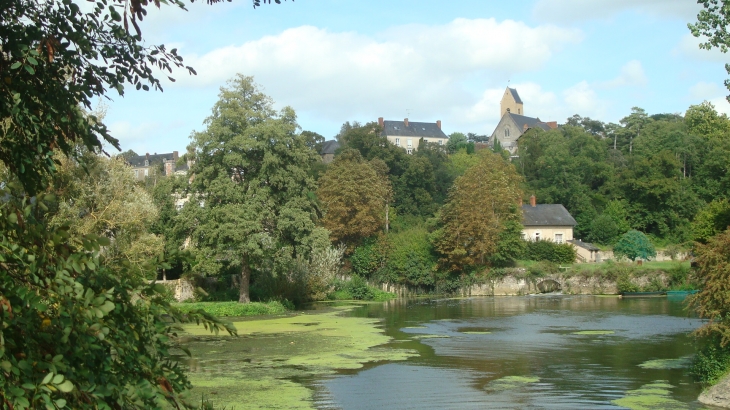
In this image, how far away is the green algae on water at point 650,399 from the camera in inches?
571

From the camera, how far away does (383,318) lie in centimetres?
3453

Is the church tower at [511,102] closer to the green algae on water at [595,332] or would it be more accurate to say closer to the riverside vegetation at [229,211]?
the riverside vegetation at [229,211]

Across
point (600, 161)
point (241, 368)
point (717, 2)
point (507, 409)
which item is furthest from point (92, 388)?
point (600, 161)

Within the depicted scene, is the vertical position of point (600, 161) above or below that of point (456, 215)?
above

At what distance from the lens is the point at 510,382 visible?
56.9 ft

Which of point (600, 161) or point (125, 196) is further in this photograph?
point (600, 161)

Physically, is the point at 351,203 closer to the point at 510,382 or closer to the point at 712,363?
the point at 510,382

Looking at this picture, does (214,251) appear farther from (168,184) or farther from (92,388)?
(92,388)

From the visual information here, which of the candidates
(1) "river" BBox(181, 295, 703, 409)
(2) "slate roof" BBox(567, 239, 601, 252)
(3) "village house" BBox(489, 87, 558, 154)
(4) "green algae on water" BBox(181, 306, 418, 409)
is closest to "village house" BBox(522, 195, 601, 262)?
(2) "slate roof" BBox(567, 239, 601, 252)

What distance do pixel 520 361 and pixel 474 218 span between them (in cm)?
3189

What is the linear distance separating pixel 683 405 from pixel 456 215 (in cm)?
3909

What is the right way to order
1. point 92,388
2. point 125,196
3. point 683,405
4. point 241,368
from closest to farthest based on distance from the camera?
point 92,388
point 683,405
point 241,368
point 125,196

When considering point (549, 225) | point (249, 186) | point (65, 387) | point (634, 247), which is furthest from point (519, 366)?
point (549, 225)

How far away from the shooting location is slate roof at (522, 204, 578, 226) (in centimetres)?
6225
